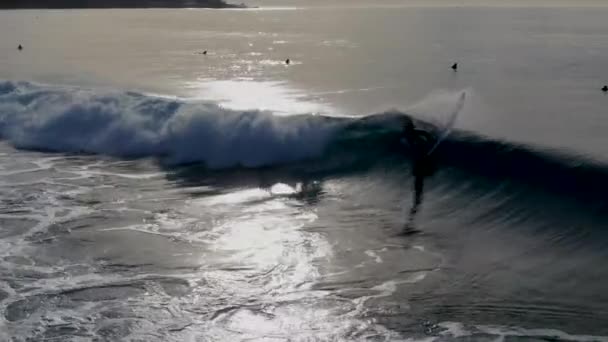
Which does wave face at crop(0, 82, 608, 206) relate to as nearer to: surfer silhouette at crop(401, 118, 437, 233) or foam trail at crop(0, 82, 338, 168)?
foam trail at crop(0, 82, 338, 168)

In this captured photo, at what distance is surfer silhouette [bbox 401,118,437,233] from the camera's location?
19.5m

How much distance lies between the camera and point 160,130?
2614 centimetres

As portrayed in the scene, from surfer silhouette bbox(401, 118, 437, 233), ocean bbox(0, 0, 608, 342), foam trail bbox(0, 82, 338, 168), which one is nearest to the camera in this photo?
ocean bbox(0, 0, 608, 342)

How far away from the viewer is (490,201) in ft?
59.0

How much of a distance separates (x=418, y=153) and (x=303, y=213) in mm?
6324

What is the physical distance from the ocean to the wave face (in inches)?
3.1

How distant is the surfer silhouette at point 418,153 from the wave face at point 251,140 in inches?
13.8

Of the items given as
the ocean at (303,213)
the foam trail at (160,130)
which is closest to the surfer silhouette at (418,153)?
the ocean at (303,213)

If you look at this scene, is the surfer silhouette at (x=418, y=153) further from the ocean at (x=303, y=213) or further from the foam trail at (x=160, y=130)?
the foam trail at (x=160, y=130)

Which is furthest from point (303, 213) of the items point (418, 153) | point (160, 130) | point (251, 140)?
point (160, 130)

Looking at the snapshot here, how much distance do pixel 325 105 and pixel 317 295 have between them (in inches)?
718

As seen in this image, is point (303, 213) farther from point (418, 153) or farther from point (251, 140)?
point (251, 140)

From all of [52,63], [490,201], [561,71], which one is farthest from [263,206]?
[52,63]

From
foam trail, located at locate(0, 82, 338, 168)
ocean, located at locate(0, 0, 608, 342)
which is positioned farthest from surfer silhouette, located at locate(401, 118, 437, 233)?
foam trail, located at locate(0, 82, 338, 168)
